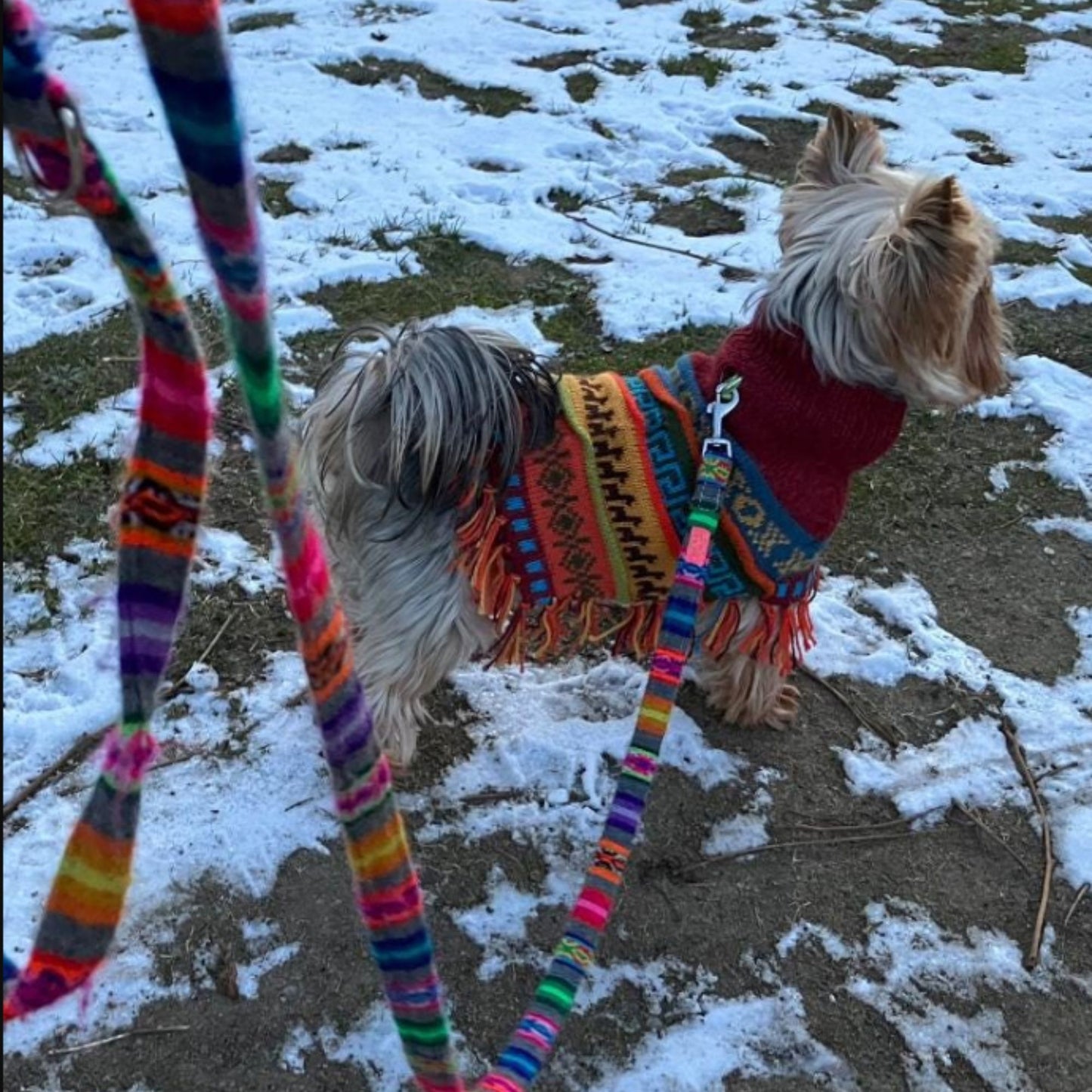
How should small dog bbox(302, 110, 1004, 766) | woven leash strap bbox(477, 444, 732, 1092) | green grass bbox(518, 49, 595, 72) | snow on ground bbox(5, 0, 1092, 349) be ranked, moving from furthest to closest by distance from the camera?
green grass bbox(518, 49, 595, 72)
snow on ground bbox(5, 0, 1092, 349)
small dog bbox(302, 110, 1004, 766)
woven leash strap bbox(477, 444, 732, 1092)

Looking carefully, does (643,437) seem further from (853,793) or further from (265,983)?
(265,983)

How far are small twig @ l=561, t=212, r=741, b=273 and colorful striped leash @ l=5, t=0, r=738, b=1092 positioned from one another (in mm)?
5095

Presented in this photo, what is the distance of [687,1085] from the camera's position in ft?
8.65

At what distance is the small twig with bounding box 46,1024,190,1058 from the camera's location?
2549mm

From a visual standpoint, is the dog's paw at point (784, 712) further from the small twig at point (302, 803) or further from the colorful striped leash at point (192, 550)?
the colorful striped leash at point (192, 550)

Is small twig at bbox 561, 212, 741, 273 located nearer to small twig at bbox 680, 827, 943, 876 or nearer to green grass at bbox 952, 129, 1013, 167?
green grass at bbox 952, 129, 1013, 167

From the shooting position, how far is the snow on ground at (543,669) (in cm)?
284

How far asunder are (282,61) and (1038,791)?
7.50 m

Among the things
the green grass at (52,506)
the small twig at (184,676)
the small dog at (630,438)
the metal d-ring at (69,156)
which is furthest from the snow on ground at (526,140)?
the metal d-ring at (69,156)

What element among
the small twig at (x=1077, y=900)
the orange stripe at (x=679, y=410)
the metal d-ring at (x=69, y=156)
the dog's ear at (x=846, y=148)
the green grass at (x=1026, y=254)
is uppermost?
the metal d-ring at (x=69, y=156)

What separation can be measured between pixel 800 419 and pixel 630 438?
45 centimetres

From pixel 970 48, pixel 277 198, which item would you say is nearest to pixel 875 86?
pixel 970 48

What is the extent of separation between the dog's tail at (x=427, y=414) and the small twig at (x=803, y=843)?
1272mm

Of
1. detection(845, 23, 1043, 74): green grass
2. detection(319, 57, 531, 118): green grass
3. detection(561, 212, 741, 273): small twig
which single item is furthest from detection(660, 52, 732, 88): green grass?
detection(561, 212, 741, 273): small twig
